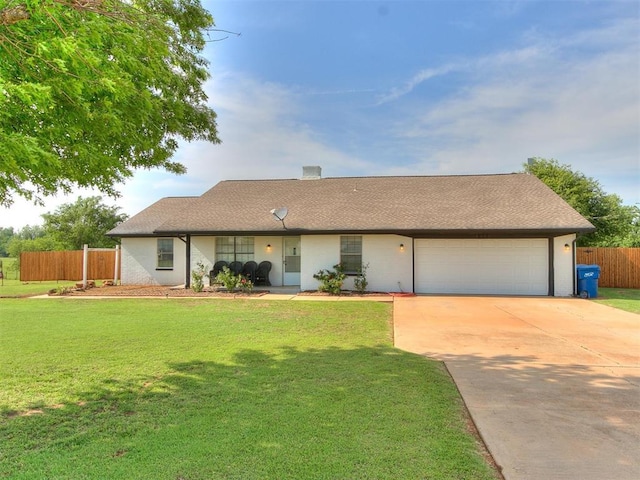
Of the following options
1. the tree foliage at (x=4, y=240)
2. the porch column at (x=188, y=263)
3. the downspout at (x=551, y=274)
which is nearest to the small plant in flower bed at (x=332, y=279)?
the porch column at (x=188, y=263)

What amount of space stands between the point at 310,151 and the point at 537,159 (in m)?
16.4

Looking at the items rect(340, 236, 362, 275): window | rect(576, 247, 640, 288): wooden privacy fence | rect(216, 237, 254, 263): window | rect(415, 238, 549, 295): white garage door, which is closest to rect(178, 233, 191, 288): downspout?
rect(216, 237, 254, 263): window

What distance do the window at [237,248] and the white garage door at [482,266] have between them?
7032 millimetres

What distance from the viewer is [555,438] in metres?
3.21

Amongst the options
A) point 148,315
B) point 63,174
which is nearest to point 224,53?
point 63,174

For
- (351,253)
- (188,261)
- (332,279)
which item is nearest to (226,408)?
(332,279)

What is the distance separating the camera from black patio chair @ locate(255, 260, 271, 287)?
608 inches

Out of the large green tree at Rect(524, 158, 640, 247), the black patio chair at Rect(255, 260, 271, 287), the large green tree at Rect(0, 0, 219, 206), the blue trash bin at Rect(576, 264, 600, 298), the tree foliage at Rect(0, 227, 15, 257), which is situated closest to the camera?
the large green tree at Rect(0, 0, 219, 206)

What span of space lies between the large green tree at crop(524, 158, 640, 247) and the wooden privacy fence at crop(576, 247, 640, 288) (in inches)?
208

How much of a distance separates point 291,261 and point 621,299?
1208 cm

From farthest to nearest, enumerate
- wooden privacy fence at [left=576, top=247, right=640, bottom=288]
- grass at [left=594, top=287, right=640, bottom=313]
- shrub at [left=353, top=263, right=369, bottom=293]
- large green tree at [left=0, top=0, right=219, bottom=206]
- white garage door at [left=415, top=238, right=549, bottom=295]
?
wooden privacy fence at [left=576, top=247, right=640, bottom=288]
shrub at [left=353, top=263, right=369, bottom=293]
white garage door at [left=415, top=238, right=549, bottom=295]
grass at [left=594, top=287, right=640, bottom=313]
large green tree at [left=0, top=0, right=219, bottom=206]

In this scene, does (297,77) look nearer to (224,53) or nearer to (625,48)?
(224,53)

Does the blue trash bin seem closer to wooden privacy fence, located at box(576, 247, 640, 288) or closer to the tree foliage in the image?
wooden privacy fence, located at box(576, 247, 640, 288)

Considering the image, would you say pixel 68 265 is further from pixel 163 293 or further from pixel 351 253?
pixel 351 253
